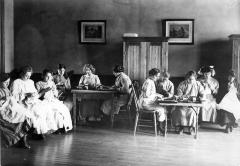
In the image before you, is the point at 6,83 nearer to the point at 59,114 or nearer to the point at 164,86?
the point at 59,114

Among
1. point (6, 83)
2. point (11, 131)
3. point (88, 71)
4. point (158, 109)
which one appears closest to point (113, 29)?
point (88, 71)

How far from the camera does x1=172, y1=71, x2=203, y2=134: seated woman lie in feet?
20.2

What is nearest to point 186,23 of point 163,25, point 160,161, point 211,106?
point 163,25

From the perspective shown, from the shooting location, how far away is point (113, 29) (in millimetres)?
8523

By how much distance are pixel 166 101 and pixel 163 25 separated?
3.11 meters

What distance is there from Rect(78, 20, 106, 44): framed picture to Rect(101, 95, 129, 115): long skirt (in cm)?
211

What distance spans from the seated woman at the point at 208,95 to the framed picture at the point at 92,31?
9.41 ft

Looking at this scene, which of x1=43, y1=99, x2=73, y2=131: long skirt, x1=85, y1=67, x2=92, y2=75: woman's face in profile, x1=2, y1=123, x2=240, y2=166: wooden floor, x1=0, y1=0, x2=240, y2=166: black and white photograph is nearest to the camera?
x1=2, y1=123, x2=240, y2=166: wooden floor

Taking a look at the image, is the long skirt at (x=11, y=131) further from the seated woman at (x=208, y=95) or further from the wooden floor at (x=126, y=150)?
the seated woman at (x=208, y=95)

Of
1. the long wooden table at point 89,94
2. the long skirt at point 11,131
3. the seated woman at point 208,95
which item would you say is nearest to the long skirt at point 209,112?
the seated woman at point 208,95

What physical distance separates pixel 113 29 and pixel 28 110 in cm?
416

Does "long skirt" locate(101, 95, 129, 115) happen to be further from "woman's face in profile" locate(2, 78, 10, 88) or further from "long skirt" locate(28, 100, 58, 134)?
"woman's face in profile" locate(2, 78, 10, 88)

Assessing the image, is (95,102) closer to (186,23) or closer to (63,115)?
(63,115)

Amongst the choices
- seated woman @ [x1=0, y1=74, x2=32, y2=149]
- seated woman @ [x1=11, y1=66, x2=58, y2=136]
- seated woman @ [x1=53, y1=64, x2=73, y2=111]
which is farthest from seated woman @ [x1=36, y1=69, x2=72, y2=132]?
seated woman @ [x1=0, y1=74, x2=32, y2=149]
